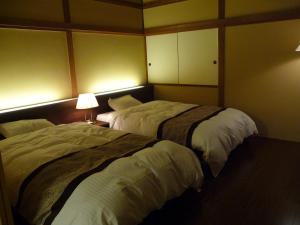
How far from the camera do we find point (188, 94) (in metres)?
4.75

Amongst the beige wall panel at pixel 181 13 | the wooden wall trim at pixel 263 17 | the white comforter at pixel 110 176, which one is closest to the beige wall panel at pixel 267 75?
the wooden wall trim at pixel 263 17

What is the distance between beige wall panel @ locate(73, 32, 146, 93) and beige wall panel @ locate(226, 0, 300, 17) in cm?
185

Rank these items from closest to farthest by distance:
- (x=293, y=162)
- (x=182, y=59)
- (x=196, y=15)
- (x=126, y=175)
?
(x=126, y=175)
(x=293, y=162)
(x=196, y=15)
(x=182, y=59)

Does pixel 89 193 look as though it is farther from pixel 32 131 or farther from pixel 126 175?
pixel 32 131

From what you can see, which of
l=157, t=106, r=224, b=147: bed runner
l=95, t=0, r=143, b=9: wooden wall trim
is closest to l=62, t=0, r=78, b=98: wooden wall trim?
l=95, t=0, r=143, b=9: wooden wall trim

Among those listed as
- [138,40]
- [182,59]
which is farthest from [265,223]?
[138,40]

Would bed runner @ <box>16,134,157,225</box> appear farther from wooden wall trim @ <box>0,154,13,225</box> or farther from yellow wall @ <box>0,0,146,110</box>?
yellow wall @ <box>0,0,146,110</box>

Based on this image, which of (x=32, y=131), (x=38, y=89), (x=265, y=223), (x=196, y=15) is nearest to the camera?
(x=265, y=223)

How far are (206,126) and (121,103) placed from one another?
1.72m

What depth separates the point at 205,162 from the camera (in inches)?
107

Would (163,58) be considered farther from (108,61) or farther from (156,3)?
(108,61)

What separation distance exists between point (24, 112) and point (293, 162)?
11.2 ft

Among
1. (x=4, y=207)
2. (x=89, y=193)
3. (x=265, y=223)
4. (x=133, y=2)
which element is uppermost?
(x=133, y=2)

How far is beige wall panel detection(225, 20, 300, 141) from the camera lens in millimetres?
3619
